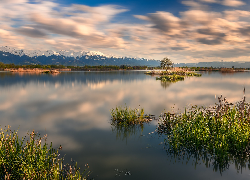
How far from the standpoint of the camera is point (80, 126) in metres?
18.0

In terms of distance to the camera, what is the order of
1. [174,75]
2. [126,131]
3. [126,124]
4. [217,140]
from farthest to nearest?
[174,75] → [126,124] → [126,131] → [217,140]

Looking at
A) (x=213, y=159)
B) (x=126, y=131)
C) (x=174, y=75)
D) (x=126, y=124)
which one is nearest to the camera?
(x=213, y=159)

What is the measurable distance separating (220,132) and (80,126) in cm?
1290

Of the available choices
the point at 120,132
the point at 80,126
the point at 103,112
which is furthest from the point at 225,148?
the point at 103,112

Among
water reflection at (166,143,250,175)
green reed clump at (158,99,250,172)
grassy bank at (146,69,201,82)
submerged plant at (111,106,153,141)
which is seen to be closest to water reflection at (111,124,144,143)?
submerged plant at (111,106,153,141)

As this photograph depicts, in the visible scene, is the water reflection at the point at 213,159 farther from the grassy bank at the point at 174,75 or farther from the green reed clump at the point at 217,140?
the grassy bank at the point at 174,75

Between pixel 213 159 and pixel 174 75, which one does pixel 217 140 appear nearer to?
pixel 213 159

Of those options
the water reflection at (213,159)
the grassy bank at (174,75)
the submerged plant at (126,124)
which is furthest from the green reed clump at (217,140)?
the grassy bank at (174,75)

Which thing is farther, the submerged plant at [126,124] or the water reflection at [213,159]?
the submerged plant at [126,124]

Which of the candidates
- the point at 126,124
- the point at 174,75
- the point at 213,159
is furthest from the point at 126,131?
A: the point at 174,75

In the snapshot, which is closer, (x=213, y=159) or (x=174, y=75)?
(x=213, y=159)

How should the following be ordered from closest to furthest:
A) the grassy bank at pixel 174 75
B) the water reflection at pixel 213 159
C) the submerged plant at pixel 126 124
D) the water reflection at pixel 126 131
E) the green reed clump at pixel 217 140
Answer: the water reflection at pixel 213 159 < the green reed clump at pixel 217 140 < the water reflection at pixel 126 131 < the submerged plant at pixel 126 124 < the grassy bank at pixel 174 75

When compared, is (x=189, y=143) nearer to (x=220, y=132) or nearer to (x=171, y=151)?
(x=171, y=151)

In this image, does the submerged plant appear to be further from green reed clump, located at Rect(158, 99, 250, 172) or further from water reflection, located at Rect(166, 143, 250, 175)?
water reflection, located at Rect(166, 143, 250, 175)
